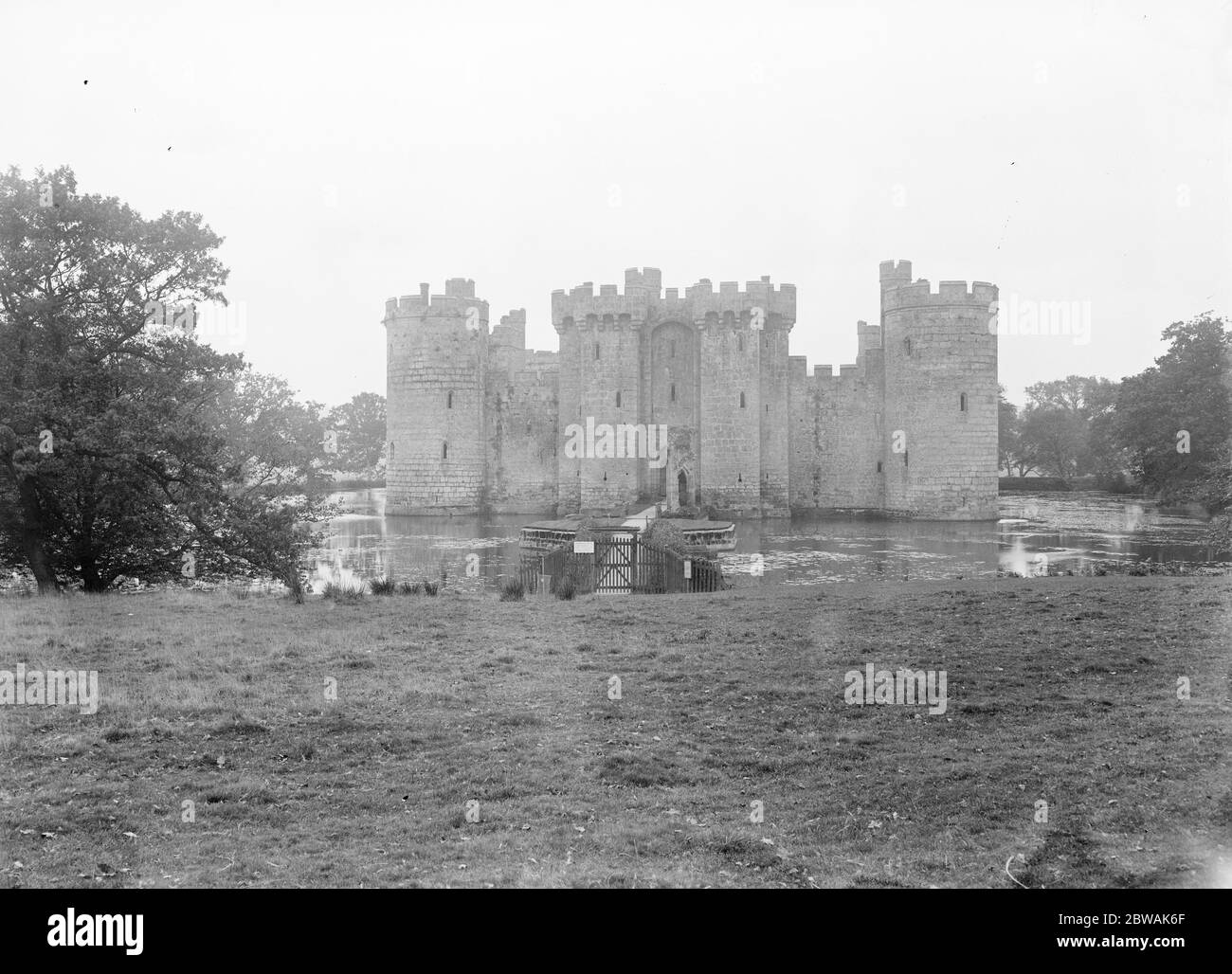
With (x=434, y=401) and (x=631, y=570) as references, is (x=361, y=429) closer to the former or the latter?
(x=434, y=401)

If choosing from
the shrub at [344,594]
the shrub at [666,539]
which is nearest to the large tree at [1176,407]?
the shrub at [666,539]

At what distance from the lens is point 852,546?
1206 inches

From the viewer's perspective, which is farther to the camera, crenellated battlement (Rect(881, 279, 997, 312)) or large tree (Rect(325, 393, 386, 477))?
large tree (Rect(325, 393, 386, 477))

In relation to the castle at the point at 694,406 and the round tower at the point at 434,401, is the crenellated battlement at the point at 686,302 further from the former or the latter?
the round tower at the point at 434,401

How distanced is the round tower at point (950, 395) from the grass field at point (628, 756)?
30.0 meters

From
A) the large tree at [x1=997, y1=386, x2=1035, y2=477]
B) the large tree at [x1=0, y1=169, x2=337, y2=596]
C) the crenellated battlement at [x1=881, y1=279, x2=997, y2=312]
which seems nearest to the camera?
the large tree at [x1=0, y1=169, x2=337, y2=596]

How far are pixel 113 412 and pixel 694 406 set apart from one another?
31946 mm

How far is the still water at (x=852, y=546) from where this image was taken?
77.2 ft

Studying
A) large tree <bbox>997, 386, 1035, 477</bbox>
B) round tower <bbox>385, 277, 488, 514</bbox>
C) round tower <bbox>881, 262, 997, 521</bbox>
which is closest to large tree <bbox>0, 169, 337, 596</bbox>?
round tower <bbox>385, 277, 488, 514</bbox>

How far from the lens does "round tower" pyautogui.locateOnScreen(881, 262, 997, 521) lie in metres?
41.2

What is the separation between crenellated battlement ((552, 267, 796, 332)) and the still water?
9.34m

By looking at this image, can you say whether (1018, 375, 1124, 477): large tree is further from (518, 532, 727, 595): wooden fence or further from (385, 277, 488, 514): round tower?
(518, 532, 727, 595): wooden fence

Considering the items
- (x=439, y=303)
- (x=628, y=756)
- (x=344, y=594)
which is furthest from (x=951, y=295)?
(x=628, y=756)
